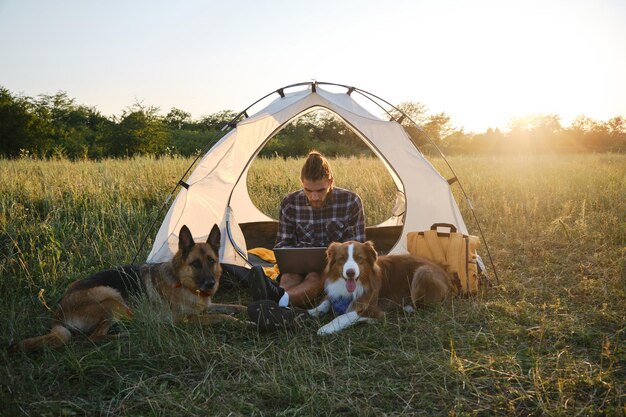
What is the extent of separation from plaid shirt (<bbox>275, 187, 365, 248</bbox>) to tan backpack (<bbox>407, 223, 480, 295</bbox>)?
802 mm

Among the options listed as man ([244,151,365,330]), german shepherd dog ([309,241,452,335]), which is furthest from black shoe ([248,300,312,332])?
man ([244,151,365,330])

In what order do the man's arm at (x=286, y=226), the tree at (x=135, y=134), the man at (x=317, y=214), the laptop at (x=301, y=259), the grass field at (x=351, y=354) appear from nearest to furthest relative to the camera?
1. the grass field at (x=351, y=354)
2. the laptop at (x=301, y=259)
3. the man at (x=317, y=214)
4. the man's arm at (x=286, y=226)
5. the tree at (x=135, y=134)

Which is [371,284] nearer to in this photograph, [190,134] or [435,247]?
[435,247]

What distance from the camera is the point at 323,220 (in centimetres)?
521

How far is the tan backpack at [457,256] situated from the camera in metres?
4.43

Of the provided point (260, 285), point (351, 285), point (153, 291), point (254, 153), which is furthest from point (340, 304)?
point (254, 153)

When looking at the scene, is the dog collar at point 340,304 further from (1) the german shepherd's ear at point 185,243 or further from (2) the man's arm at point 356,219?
(1) the german shepherd's ear at point 185,243

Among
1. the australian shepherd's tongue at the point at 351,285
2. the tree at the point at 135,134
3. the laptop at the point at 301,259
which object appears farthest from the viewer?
the tree at the point at 135,134

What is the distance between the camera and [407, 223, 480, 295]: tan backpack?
14.5ft

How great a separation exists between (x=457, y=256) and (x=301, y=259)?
152 cm

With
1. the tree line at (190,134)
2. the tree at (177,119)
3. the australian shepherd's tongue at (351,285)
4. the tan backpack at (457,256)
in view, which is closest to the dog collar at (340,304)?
the australian shepherd's tongue at (351,285)

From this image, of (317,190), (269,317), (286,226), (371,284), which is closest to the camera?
(269,317)

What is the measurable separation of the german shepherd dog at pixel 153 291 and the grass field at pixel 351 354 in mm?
176

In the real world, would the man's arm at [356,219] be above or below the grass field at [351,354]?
above
